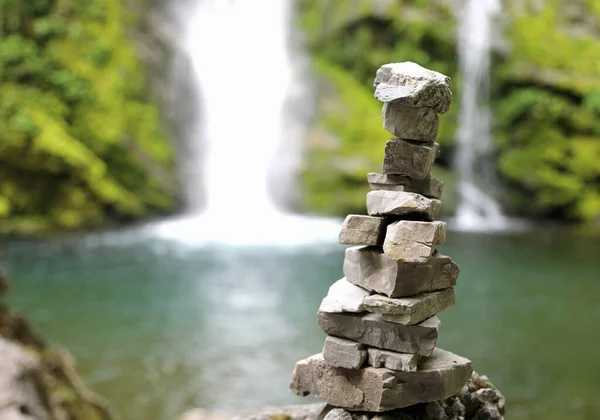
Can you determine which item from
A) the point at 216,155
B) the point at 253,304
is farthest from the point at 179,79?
the point at 253,304

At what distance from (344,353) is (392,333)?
355mm

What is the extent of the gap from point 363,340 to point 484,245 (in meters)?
17.8

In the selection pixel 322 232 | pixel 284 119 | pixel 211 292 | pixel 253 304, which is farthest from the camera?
pixel 284 119

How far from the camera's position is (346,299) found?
4.34 meters

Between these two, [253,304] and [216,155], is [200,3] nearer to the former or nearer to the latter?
[216,155]

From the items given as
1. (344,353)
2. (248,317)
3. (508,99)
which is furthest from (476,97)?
(344,353)

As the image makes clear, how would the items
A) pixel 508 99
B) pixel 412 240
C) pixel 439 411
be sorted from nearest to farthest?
pixel 412 240
pixel 439 411
pixel 508 99

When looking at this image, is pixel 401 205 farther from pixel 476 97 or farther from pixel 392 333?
pixel 476 97

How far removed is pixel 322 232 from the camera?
23.7 meters

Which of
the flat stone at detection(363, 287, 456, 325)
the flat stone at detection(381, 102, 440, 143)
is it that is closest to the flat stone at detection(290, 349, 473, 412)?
the flat stone at detection(363, 287, 456, 325)

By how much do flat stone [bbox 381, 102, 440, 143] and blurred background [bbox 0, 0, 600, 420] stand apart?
886cm

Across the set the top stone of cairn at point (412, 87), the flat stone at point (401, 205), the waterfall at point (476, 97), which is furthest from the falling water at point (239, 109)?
the top stone of cairn at point (412, 87)

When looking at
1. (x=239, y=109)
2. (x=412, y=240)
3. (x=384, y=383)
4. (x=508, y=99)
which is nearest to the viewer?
(x=412, y=240)

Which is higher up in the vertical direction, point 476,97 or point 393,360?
point 476,97
